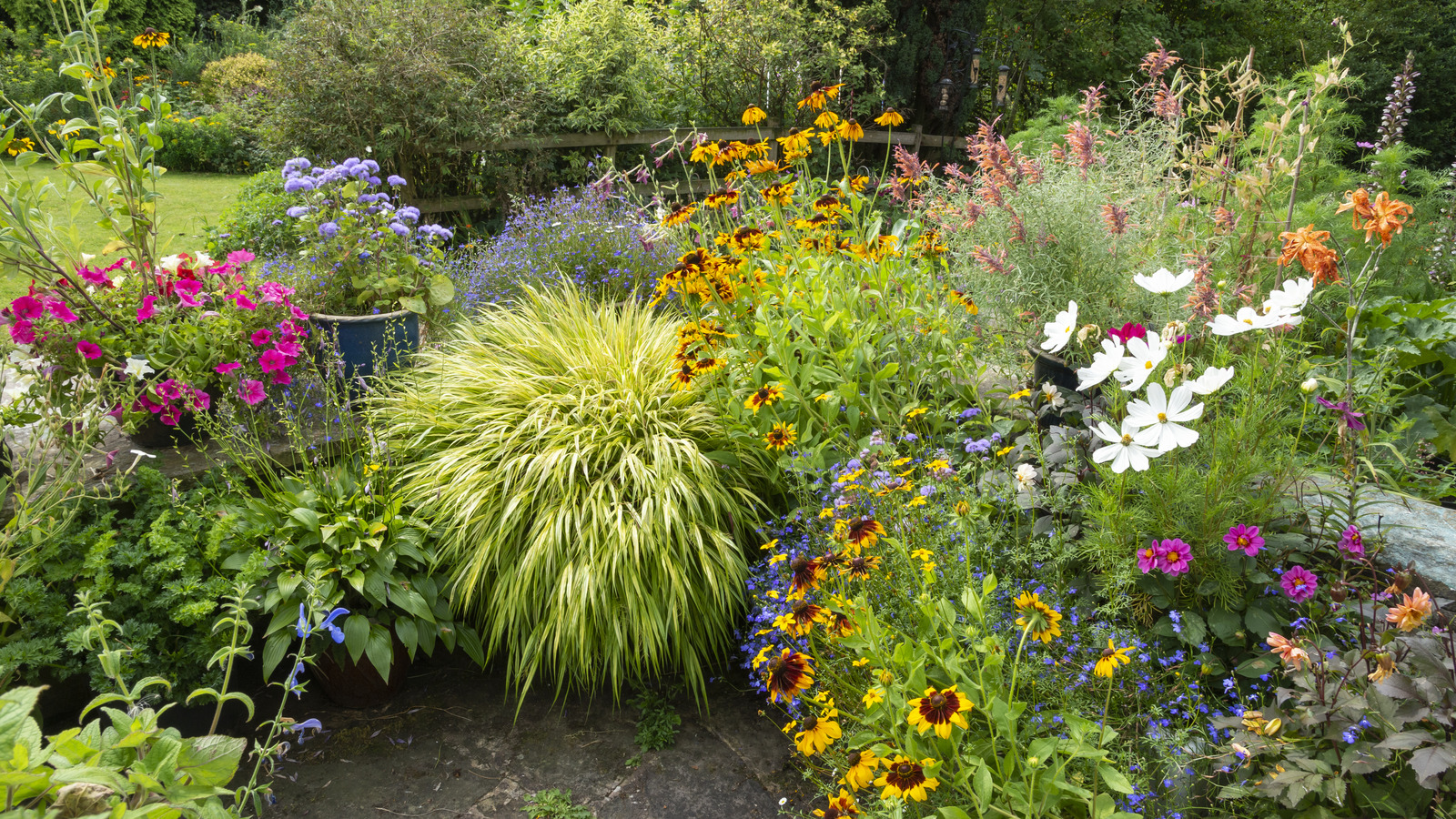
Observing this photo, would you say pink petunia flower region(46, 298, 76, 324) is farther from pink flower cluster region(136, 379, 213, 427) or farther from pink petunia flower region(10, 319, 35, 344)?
pink flower cluster region(136, 379, 213, 427)

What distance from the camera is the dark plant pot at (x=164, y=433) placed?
2.61 meters

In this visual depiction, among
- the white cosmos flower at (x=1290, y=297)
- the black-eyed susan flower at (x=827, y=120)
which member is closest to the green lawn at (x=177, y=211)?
the black-eyed susan flower at (x=827, y=120)

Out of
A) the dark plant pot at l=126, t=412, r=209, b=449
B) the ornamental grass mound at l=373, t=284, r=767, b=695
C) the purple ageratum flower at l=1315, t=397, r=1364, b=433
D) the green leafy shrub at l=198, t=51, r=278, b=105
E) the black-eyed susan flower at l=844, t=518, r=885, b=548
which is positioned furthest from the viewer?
the green leafy shrub at l=198, t=51, r=278, b=105

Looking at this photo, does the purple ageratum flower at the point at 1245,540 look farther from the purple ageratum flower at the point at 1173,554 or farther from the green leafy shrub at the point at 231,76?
the green leafy shrub at the point at 231,76

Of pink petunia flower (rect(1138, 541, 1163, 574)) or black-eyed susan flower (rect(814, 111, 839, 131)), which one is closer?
pink petunia flower (rect(1138, 541, 1163, 574))

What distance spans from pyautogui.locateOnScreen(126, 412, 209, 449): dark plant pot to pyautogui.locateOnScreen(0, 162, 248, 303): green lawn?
2320 millimetres

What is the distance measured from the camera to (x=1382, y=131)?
4.05 meters

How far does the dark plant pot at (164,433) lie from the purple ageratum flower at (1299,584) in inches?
114

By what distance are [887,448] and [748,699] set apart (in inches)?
39.1

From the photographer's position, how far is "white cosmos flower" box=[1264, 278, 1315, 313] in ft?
5.25

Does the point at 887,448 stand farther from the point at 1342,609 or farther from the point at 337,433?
the point at 337,433

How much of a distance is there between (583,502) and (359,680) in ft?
2.74

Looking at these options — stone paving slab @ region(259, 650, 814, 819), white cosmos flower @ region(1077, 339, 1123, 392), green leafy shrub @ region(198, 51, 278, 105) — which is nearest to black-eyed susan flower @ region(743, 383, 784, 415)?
white cosmos flower @ region(1077, 339, 1123, 392)

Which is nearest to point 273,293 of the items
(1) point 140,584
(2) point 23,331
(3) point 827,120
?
(2) point 23,331
